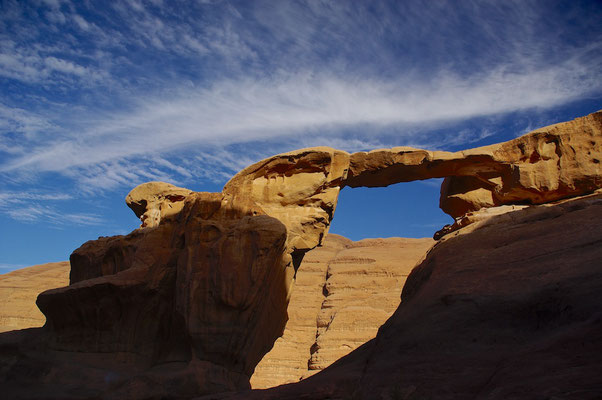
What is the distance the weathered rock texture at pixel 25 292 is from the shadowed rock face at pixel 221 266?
2054 centimetres

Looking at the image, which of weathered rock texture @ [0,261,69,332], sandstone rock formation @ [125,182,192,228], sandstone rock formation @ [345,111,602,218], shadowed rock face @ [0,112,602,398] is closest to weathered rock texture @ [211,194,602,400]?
shadowed rock face @ [0,112,602,398]

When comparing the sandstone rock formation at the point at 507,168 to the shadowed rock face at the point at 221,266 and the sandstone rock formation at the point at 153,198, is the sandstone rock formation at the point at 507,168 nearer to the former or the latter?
the shadowed rock face at the point at 221,266

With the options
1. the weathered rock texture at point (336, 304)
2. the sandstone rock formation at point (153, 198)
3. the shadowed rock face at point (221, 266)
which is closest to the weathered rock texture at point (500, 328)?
the shadowed rock face at point (221, 266)

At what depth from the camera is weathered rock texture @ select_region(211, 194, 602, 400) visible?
478 centimetres

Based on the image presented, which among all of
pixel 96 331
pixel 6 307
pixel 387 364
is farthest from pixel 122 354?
pixel 6 307

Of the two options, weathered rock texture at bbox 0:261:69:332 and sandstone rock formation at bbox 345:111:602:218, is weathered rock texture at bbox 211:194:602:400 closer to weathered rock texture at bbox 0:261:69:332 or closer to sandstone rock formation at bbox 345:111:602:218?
sandstone rock formation at bbox 345:111:602:218

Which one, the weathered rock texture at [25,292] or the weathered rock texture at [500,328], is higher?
the weathered rock texture at [25,292]

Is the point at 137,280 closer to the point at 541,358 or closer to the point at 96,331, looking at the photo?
the point at 96,331

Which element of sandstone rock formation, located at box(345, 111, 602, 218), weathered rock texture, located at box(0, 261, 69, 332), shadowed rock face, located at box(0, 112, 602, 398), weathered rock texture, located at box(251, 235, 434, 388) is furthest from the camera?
weathered rock texture, located at box(251, 235, 434, 388)

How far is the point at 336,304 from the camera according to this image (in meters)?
41.9

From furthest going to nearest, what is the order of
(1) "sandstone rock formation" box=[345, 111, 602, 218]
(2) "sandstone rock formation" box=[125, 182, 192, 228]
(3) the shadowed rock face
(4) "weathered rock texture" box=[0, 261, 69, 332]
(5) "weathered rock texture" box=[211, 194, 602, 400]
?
(4) "weathered rock texture" box=[0, 261, 69, 332], (2) "sandstone rock formation" box=[125, 182, 192, 228], (1) "sandstone rock formation" box=[345, 111, 602, 218], (3) the shadowed rock face, (5) "weathered rock texture" box=[211, 194, 602, 400]

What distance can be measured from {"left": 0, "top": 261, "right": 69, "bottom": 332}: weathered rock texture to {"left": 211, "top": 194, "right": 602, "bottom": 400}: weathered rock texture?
32.1 m

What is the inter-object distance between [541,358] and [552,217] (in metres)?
5.66

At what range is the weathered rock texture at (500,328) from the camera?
15.7 feet
